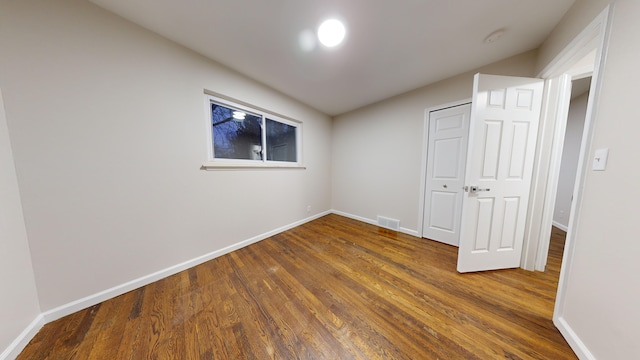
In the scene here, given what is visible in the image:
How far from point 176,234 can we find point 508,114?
11.5ft

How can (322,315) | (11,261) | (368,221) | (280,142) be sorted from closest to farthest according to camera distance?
(11,261) → (322,315) → (280,142) → (368,221)

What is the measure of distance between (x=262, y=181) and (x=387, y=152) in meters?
2.11

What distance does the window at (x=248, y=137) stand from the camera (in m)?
2.05

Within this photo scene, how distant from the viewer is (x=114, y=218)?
1.42 meters

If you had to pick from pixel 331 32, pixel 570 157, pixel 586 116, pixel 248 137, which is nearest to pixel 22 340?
pixel 248 137

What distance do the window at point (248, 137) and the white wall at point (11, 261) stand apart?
1.07m

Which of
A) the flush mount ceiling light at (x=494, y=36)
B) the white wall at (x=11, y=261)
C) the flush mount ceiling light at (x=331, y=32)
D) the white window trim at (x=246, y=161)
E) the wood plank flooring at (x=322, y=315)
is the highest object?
the flush mount ceiling light at (x=494, y=36)

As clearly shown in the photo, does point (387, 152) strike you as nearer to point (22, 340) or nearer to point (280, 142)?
point (280, 142)

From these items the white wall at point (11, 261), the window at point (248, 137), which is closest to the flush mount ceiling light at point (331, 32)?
the window at point (248, 137)

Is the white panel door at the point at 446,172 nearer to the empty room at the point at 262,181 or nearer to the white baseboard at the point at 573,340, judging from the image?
the empty room at the point at 262,181

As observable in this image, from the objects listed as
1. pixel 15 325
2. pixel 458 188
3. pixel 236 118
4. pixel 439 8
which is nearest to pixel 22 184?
pixel 15 325

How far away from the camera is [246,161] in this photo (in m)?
2.34

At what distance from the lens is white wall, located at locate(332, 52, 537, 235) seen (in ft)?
7.93

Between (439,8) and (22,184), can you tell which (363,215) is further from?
(22,184)
